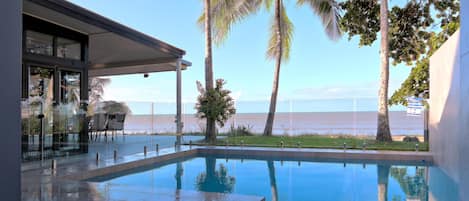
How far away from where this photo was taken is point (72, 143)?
7.26 metres

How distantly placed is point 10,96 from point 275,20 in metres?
11.9

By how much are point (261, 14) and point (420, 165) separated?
779cm

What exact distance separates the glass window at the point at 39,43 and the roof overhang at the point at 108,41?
0.34m

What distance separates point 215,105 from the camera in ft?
34.9

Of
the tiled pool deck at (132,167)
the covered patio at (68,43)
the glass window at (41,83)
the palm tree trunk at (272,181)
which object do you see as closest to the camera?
the tiled pool deck at (132,167)

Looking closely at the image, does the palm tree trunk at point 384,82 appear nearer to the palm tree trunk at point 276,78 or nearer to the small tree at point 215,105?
the palm tree trunk at point 276,78

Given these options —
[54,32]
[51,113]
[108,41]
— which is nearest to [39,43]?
[54,32]

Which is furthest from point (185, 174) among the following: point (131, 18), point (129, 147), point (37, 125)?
point (131, 18)

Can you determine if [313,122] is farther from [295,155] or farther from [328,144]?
[295,155]

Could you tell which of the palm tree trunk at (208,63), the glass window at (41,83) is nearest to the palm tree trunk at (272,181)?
the palm tree trunk at (208,63)

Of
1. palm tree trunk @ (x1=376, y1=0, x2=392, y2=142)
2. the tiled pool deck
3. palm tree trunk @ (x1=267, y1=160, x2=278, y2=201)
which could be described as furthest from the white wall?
palm tree trunk @ (x1=267, y1=160, x2=278, y2=201)

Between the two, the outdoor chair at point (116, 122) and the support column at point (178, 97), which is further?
the support column at point (178, 97)

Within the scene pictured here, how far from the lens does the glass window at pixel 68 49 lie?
7.22 meters

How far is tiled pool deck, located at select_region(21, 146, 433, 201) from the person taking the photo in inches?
154
